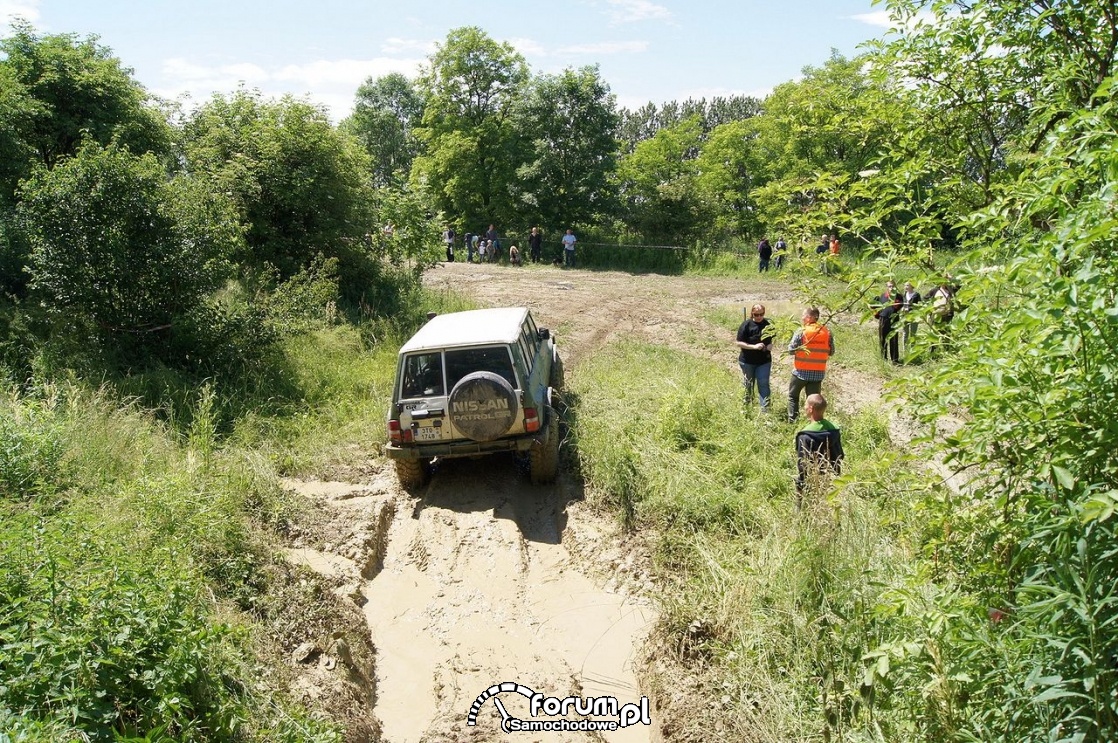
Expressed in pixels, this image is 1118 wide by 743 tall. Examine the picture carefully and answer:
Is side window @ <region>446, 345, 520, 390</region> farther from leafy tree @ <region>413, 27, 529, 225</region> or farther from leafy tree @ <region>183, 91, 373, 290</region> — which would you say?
leafy tree @ <region>413, 27, 529, 225</region>

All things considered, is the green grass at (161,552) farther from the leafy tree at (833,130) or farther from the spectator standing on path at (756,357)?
the spectator standing on path at (756,357)

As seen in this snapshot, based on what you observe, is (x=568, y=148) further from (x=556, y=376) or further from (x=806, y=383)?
(x=806, y=383)

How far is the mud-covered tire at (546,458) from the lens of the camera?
7.77 meters

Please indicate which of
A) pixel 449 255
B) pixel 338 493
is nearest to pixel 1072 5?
pixel 338 493

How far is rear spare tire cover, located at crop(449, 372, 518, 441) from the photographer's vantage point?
7430 millimetres

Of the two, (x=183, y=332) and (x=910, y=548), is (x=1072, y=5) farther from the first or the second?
(x=183, y=332)

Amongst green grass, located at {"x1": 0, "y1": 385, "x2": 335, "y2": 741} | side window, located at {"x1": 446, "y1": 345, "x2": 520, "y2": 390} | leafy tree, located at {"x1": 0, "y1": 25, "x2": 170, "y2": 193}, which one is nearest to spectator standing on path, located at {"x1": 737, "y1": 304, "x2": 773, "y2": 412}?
side window, located at {"x1": 446, "y1": 345, "x2": 520, "y2": 390}

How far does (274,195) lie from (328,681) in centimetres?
1240

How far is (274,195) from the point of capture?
14820mm

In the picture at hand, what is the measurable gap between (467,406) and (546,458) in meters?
1.10

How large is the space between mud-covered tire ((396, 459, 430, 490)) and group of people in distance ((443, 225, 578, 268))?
19022 mm

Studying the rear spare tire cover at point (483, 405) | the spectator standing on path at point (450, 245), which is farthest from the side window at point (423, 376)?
the spectator standing on path at point (450, 245)

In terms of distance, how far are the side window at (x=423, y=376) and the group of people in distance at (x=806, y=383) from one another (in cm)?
356

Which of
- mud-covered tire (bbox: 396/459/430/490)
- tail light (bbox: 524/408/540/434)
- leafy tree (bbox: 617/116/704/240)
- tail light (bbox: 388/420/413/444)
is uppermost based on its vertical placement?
leafy tree (bbox: 617/116/704/240)
